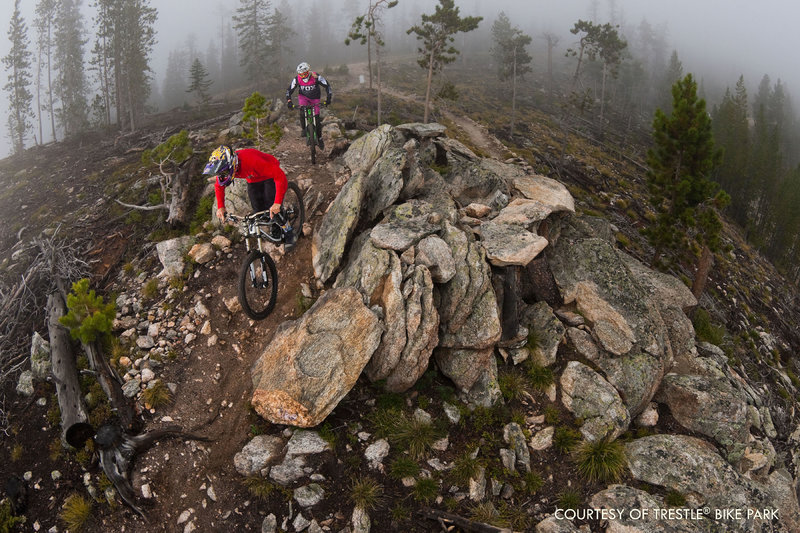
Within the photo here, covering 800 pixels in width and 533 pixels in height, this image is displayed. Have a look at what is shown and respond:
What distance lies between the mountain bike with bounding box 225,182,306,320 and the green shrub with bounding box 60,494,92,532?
14.2ft

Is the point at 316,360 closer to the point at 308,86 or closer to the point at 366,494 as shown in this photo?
Answer: the point at 366,494

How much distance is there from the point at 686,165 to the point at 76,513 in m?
22.1

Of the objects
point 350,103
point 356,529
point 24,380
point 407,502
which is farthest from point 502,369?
point 350,103

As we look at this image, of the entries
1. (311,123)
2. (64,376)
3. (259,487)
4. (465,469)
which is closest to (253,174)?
(64,376)

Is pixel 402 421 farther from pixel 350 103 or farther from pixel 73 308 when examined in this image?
pixel 350 103

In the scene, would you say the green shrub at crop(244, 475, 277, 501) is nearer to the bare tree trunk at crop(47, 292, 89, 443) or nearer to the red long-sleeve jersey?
the bare tree trunk at crop(47, 292, 89, 443)

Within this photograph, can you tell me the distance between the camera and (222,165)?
7875mm

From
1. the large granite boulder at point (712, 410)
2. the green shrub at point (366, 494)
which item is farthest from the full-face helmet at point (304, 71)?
the large granite boulder at point (712, 410)

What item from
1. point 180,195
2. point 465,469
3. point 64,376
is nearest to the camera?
point 465,469

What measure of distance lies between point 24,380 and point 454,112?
47.6 metres

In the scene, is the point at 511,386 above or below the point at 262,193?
below

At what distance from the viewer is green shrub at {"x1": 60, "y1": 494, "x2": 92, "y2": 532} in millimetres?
6613

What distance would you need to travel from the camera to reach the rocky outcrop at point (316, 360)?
7.83 meters

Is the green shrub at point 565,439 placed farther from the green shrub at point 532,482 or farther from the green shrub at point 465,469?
the green shrub at point 465,469
